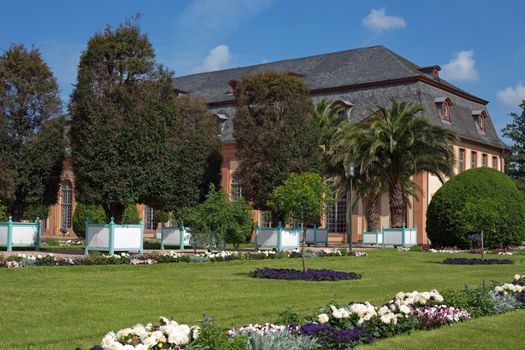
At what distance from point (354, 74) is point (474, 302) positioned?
1476 inches

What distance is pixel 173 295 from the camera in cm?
1241

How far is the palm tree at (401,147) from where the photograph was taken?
35094mm

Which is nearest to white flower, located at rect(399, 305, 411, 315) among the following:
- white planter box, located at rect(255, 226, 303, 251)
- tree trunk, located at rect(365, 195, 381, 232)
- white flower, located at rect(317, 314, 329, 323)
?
white flower, located at rect(317, 314, 329, 323)

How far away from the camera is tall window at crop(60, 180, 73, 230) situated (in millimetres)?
59312

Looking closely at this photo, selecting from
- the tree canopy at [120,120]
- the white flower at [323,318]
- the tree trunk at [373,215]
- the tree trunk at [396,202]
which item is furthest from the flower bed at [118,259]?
the tree trunk at [373,215]

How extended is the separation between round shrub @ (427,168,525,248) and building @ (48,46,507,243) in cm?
835

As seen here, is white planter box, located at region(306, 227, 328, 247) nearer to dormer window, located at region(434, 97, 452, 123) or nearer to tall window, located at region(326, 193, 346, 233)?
tall window, located at region(326, 193, 346, 233)

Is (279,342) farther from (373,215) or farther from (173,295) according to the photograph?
(373,215)

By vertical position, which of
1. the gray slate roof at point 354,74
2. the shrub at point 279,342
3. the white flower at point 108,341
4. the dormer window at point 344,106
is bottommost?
the shrub at point 279,342

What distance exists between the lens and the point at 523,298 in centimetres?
1098

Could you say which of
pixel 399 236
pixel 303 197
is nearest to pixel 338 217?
pixel 399 236

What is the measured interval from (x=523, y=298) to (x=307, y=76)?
130 feet

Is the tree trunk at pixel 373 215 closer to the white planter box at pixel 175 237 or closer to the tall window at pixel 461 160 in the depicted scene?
the tall window at pixel 461 160

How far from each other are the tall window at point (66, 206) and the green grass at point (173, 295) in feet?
134
